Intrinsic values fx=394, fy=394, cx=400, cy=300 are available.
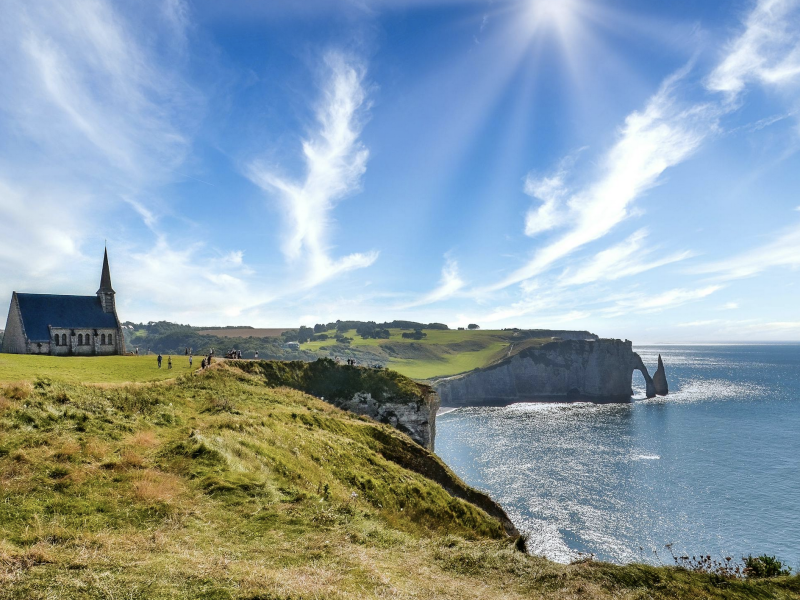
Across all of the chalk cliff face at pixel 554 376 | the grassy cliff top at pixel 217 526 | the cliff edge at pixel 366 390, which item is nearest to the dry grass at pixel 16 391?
the grassy cliff top at pixel 217 526

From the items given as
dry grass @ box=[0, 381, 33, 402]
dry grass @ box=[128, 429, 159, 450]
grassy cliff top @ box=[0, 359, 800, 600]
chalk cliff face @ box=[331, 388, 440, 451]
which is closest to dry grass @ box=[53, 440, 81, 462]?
grassy cliff top @ box=[0, 359, 800, 600]

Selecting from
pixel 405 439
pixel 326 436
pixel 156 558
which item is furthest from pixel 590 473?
pixel 156 558

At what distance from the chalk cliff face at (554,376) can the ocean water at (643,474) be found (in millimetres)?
27148

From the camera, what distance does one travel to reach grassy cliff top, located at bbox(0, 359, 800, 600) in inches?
341

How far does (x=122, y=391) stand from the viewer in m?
26.6

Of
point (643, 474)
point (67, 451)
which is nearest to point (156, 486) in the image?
point (67, 451)

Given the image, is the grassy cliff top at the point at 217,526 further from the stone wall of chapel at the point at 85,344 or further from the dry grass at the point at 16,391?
the stone wall of chapel at the point at 85,344

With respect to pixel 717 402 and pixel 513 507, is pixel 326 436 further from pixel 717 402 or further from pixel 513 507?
pixel 717 402

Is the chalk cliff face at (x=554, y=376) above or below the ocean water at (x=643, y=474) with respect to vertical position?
above

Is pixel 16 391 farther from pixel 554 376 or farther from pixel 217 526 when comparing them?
pixel 554 376

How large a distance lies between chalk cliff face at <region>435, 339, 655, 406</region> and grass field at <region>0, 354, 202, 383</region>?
11817cm

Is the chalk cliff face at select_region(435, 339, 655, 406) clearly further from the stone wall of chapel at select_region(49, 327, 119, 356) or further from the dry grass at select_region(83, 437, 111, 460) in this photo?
the dry grass at select_region(83, 437, 111, 460)

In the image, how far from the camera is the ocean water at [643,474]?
151 feet

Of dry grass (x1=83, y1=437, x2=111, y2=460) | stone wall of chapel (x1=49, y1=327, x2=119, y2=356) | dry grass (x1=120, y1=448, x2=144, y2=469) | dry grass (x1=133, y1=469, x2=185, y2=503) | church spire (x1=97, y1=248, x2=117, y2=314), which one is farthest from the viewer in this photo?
church spire (x1=97, y1=248, x2=117, y2=314)
